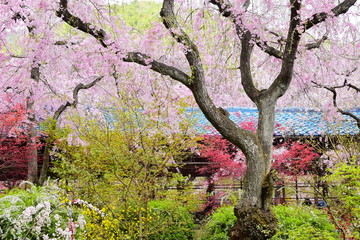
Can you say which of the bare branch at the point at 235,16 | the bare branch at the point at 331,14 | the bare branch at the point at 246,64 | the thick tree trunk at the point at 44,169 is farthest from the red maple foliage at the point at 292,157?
the thick tree trunk at the point at 44,169

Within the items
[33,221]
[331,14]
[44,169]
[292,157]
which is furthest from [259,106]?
[44,169]

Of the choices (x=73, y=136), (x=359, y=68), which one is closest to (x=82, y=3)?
(x=73, y=136)

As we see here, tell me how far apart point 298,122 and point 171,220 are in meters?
5.86

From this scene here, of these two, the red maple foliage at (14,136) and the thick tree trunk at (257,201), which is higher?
→ the red maple foliage at (14,136)

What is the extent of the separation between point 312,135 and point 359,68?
265 centimetres

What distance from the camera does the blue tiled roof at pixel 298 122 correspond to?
10.5 metres

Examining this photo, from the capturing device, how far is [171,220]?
737cm

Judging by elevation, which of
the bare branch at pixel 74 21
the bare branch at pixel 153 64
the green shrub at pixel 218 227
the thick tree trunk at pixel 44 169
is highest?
the bare branch at pixel 74 21

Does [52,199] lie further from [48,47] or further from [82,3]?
[48,47]

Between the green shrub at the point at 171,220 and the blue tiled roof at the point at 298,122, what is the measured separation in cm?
260

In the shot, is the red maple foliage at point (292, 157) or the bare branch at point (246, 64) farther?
the red maple foliage at point (292, 157)

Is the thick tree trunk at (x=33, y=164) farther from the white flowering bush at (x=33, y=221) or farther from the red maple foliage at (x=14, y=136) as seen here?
the white flowering bush at (x=33, y=221)

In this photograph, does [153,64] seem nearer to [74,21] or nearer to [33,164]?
[74,21]

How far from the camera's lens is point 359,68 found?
11172 mm
